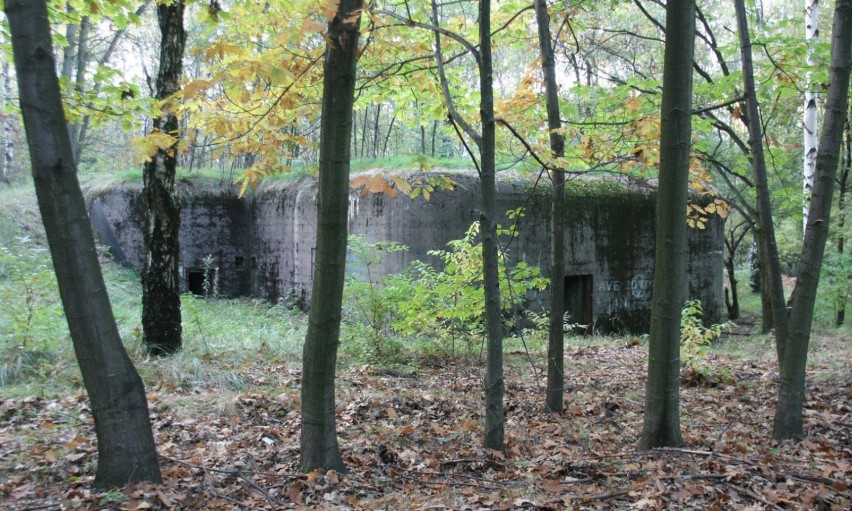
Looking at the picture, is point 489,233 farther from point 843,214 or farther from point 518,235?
point 843,214

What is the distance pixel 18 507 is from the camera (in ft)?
10.9

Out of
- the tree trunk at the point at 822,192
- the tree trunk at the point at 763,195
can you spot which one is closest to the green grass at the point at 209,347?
the tree trunk at the point at 822,192

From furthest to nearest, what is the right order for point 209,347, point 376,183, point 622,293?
point 622,293
point 209,347
point 376,183

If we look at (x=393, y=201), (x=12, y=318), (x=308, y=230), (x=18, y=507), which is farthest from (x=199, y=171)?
(x=18, y=507)

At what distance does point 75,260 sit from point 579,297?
11.8 m

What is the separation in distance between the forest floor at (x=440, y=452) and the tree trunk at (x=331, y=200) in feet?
2.43

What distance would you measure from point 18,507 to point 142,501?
0.71 meters

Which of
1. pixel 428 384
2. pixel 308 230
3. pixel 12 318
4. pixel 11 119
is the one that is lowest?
pixel 428 384

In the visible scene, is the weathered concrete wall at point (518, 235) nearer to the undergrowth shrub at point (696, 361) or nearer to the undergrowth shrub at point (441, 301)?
the undergrowth shrub at point (441, 301)

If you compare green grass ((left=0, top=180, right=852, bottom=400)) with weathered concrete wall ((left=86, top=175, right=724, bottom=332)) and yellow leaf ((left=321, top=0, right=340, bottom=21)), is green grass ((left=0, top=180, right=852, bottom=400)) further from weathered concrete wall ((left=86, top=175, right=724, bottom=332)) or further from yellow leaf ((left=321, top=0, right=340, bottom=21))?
yellow leaf ((left=321, top=0, right=340, bottom=21))

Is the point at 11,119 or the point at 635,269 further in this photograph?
the point at 11,119

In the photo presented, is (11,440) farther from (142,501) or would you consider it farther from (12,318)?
(12,318)

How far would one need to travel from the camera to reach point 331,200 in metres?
3.67

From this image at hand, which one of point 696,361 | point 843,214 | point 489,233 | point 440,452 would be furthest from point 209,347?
point 843,214
